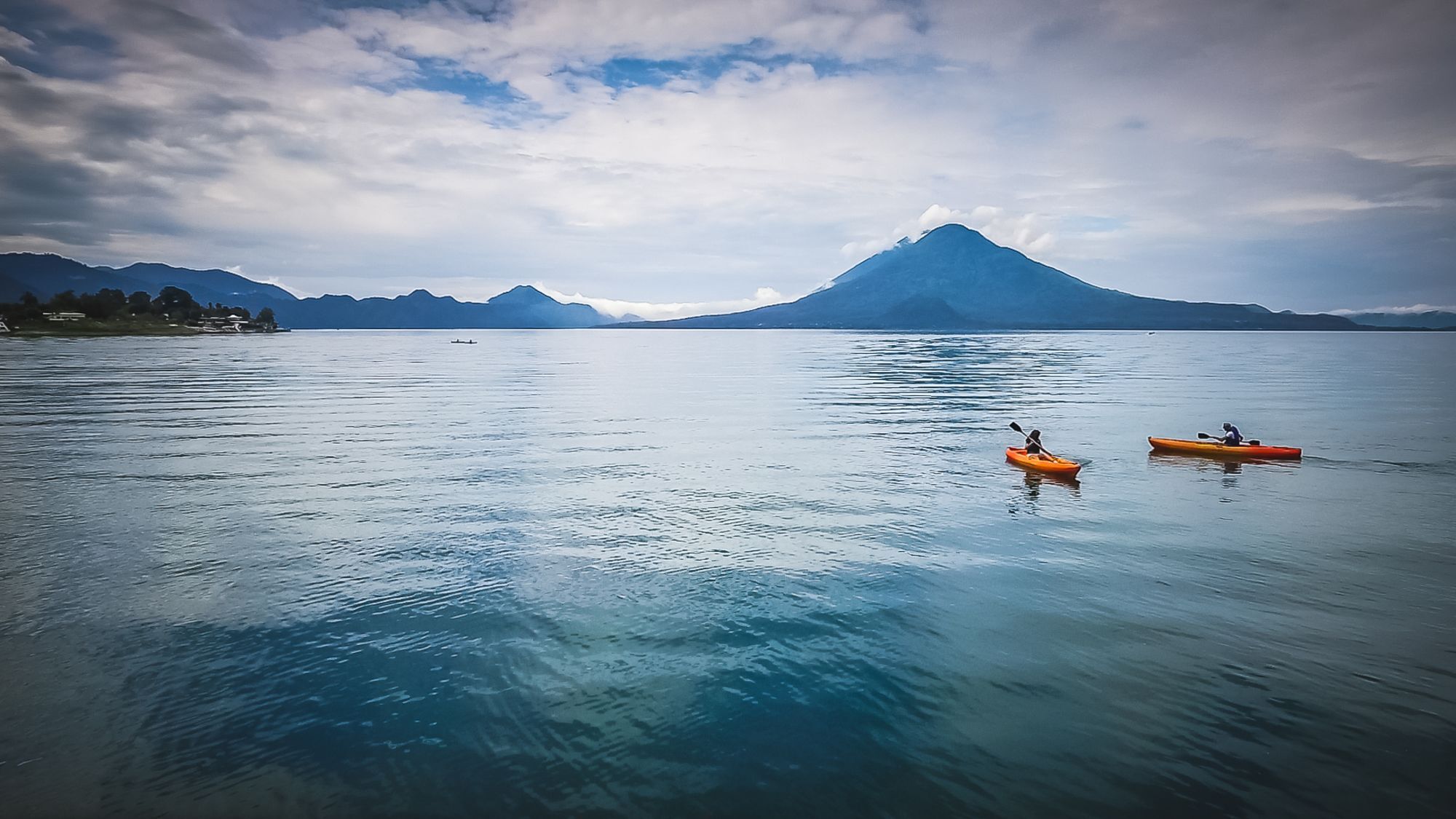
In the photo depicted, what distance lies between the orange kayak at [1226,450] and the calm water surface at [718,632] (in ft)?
3.06

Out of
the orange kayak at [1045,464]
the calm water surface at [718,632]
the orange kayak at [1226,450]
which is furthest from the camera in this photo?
the orange kayak at [1226,450]

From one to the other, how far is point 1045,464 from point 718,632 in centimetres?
2457

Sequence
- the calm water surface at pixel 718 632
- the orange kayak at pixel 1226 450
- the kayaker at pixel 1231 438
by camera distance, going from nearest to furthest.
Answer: the calm water surface at pixel 718 632 → the orange kayak at pixel 1226 450 → the kayaker at pixel 1231 438

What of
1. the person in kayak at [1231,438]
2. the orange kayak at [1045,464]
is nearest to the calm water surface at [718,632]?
the orange kayak at [1045,464]

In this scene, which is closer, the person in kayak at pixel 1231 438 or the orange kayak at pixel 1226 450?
the orange kayak at pixel 1226 450

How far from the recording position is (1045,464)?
3691 centimetres

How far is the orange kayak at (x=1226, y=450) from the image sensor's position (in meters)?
41.0

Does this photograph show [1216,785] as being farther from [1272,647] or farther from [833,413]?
[833,413]

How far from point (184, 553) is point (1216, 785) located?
2817 cm

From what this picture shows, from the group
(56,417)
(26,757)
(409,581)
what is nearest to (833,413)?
(409,581)

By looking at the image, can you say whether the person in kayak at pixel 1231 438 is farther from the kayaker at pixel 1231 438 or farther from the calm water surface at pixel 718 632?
the calm water surface at pixel 718 632

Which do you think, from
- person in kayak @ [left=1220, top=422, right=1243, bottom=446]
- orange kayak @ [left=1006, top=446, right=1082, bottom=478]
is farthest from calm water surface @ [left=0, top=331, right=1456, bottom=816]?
person in kayak @ [left=1220, top=422, right=1243, bottom=446]

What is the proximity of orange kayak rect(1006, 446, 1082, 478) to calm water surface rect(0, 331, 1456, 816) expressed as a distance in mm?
874

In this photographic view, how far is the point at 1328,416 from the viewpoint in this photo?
61.0 m
